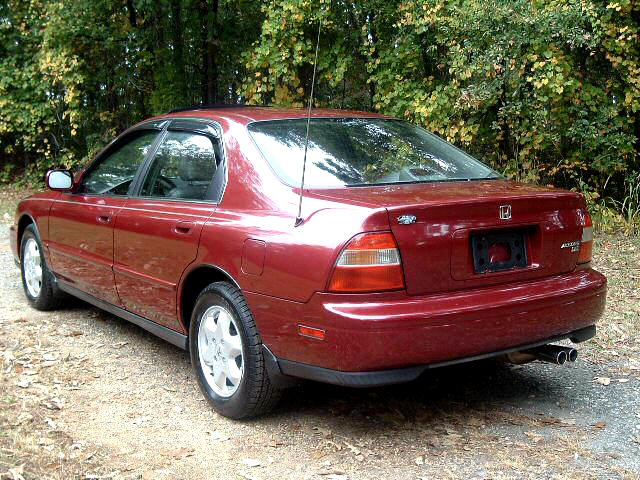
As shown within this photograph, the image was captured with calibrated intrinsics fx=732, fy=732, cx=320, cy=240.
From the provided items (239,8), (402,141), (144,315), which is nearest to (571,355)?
(402,141)

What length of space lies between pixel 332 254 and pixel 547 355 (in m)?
1.29

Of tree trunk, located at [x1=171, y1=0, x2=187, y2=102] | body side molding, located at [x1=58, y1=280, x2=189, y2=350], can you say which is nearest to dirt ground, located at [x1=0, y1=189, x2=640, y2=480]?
body side molding, located at [x1=58, y1=280, x2=189, y2=350]

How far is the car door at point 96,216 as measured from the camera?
189 inches

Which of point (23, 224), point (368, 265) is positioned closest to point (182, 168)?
point (368, 265)

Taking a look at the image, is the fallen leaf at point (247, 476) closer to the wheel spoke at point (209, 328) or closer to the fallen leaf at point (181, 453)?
the fallen leaf at point (181, 453)

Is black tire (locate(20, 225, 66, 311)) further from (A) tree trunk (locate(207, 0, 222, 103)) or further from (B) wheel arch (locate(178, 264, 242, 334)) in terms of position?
(A) tree trunk (locate(207, 0, 222, 103))

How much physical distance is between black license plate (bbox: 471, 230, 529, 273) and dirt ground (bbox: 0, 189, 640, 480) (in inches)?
32.8

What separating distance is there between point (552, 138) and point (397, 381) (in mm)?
6423

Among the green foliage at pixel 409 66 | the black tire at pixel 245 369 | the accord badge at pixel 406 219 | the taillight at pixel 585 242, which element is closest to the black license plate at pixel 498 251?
the accord badge at pixel 406 219

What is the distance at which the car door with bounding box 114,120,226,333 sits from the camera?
4.00 m

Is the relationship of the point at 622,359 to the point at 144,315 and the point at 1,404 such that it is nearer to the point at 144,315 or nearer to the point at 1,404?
the point at 144,315

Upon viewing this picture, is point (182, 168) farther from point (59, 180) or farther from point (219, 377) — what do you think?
point (59, 180)

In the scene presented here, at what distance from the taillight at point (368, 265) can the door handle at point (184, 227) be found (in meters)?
1.14

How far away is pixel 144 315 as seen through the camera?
4523mm
